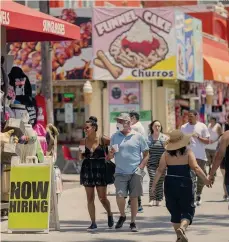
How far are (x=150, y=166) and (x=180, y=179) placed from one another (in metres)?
6.25

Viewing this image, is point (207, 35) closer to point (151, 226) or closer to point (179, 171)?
point (151, 226)

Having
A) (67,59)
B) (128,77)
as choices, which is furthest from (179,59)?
(67,59)

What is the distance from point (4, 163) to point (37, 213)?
6.08 ft

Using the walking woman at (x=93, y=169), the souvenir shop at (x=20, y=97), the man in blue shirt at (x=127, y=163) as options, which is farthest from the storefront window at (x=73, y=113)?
the man in blue shirt at (x=127, y=163)

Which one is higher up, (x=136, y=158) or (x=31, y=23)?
(x=31, y=23)

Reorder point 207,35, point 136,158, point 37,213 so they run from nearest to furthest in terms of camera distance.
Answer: point 37,213, point 136,158, point 207,35

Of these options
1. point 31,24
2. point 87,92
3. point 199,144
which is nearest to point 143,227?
point 31,24

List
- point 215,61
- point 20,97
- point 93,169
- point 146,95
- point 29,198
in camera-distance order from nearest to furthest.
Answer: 1. point 29,198
2. point 93,169
3. point 20,97
4. point 146,95
5. point 215,61

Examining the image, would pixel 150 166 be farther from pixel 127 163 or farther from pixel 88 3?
pixel 88 3

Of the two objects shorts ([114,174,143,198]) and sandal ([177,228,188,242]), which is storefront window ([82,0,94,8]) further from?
sandal ([177,228,188,242])

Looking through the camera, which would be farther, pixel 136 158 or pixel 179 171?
pixel 136 158

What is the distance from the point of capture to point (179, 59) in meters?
29.0

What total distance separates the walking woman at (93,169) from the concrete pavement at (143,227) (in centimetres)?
45

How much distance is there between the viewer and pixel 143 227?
533 inches
